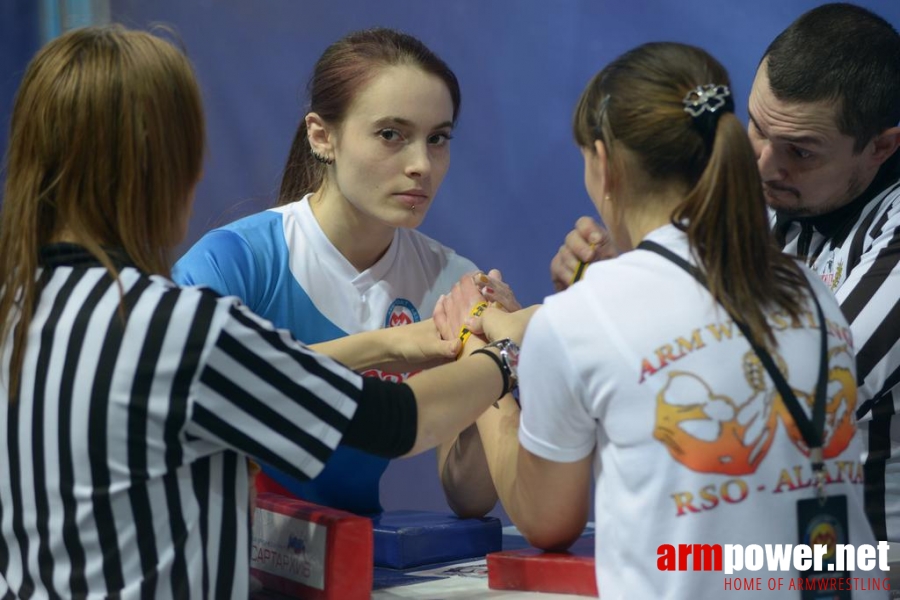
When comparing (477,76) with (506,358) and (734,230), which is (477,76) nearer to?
(506,358)

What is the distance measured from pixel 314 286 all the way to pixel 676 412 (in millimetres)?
972

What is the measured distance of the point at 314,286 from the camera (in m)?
1.90

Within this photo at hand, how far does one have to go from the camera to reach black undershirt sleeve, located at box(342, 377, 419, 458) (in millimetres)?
1145

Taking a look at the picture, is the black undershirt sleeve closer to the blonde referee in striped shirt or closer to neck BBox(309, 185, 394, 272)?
the blonde referee in striped shirt

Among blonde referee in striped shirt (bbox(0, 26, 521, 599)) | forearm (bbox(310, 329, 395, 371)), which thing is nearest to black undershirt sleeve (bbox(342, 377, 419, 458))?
blonde referee in striped shirt (bbox(0, 26, 521, 599))

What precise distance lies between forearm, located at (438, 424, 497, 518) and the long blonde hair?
2.41 ft

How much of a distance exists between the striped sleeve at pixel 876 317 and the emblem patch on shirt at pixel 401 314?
0.73 meters

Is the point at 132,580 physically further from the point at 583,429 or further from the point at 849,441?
the point at 849,441

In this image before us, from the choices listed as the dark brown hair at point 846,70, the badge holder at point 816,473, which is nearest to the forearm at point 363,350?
the badge holder at point 816,473

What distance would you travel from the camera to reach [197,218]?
347 centimetres

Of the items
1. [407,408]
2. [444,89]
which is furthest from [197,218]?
[407,408]

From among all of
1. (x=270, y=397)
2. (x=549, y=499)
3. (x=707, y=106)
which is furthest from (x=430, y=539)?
(x=707, y=106)

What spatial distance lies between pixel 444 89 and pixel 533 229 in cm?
86

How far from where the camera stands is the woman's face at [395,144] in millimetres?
1855
